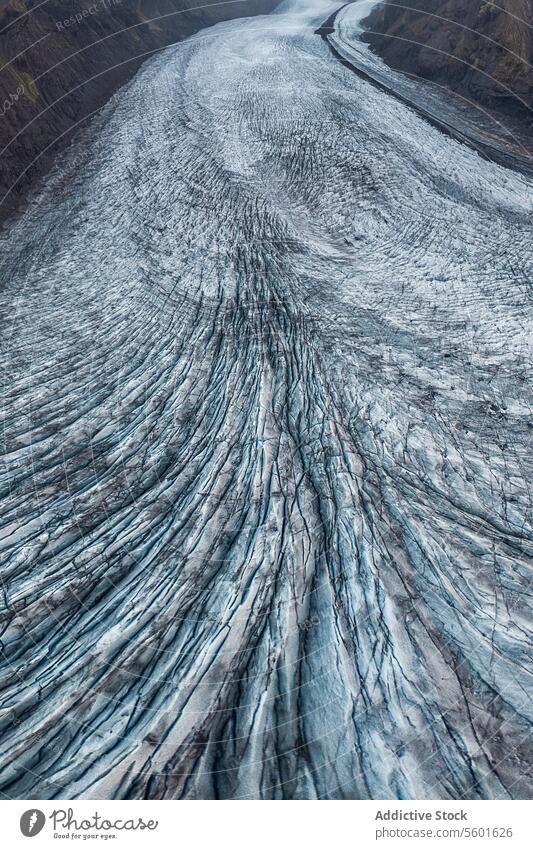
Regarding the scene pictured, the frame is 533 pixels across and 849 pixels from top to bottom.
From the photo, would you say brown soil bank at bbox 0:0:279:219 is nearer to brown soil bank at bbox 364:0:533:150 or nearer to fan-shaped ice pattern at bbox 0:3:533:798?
fan-shaped ice pattern at bbox 0:3:533:798

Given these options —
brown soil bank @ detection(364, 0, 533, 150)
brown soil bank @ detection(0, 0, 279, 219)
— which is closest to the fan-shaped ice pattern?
brown soil bank @ detection(0, 0, 279, 219)

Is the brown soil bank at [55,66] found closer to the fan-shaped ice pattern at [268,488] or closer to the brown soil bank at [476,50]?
the fan-shaped ice pattern at [268,488]

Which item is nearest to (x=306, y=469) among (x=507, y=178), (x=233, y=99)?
(x=507, y=178)

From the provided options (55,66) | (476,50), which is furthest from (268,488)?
(476,50)

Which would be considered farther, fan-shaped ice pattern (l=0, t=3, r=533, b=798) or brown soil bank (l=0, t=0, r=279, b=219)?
brown soil bank (l=0, t=0, r=279, b=219)

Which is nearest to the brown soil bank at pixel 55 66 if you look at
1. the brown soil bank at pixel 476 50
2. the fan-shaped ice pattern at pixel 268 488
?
the fan-shaped ice pattern at pixel 268 488
